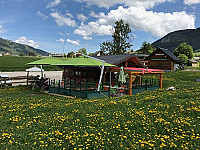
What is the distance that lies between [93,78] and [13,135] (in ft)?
40.3

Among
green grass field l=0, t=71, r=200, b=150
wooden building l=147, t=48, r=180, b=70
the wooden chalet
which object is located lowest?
green grass field l=0, t=71, r=200, b=150

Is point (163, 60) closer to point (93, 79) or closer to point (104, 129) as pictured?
point (93, 79)

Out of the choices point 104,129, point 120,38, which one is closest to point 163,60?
point 120,38

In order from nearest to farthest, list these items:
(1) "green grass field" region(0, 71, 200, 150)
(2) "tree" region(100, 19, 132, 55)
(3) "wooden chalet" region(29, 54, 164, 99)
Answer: (1) "green grass field" region(0, 71, 200, 150)
(3) "wooden chalet" region(29, 54, 164, 99)
(2) "tree" region(100, 19, 132, 55)

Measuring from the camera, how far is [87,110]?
9.90 meters

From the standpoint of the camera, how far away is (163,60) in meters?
55.7

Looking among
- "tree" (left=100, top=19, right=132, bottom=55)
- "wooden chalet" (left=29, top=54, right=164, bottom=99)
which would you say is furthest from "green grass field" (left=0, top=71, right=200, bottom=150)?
"tree" (left=100, top=19, right=132, bottom=55)

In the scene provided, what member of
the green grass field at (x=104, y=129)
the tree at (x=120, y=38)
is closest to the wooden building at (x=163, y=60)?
the tree at (x=120, y=38)

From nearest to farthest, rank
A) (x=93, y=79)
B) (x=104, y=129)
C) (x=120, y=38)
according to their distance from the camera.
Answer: (x=104, y=129) < (x=93, y=79) < (x=120, y=38)

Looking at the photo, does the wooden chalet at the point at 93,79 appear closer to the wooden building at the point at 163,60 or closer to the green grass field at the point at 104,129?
the green grass field at the point at 104,129

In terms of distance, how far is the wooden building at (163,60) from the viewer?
54219 mm

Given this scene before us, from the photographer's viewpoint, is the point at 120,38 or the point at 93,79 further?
the point at 120,38

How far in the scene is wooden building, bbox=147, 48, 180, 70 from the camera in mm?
54219

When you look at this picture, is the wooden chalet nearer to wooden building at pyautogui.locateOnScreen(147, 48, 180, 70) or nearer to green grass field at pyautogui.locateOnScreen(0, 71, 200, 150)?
green grass field at pyautogui.locateOnScreen(0, 71, 200, 150)
